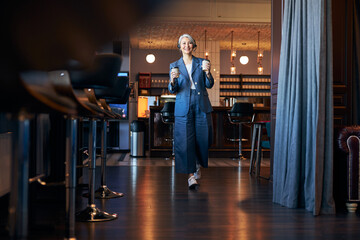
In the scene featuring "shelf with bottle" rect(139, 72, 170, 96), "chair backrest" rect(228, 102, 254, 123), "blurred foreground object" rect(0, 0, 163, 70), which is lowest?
"blurred foreground object" rect(0, 0, 163, 70)

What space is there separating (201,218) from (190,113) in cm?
157

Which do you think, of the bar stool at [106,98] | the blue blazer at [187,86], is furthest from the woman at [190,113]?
the bar stool at [106,98]

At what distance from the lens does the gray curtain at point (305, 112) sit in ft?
8.89

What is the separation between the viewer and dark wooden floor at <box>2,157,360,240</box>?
213 centimetres

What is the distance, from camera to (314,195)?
2.71 m

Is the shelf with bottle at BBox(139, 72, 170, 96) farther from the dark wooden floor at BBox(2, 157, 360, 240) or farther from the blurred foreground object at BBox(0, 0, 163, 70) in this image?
the blurred foreground object at BBox(0, 0, 163, 70)

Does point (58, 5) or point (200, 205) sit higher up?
point (58, 5)

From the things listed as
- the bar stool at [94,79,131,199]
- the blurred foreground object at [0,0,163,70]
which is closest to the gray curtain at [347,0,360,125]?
the bar stool at [94,79,131,199]

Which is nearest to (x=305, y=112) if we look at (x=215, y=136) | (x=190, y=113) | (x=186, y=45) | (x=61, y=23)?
(x=190, y=113)

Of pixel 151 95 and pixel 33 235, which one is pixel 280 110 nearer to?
pixel 33 235

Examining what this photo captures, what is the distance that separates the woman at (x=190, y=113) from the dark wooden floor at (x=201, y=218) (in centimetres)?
30

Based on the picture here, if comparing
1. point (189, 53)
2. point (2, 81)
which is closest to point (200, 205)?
point (189, 53)

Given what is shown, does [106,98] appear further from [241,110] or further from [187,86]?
[241,110]

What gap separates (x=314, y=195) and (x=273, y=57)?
78.0 inches
